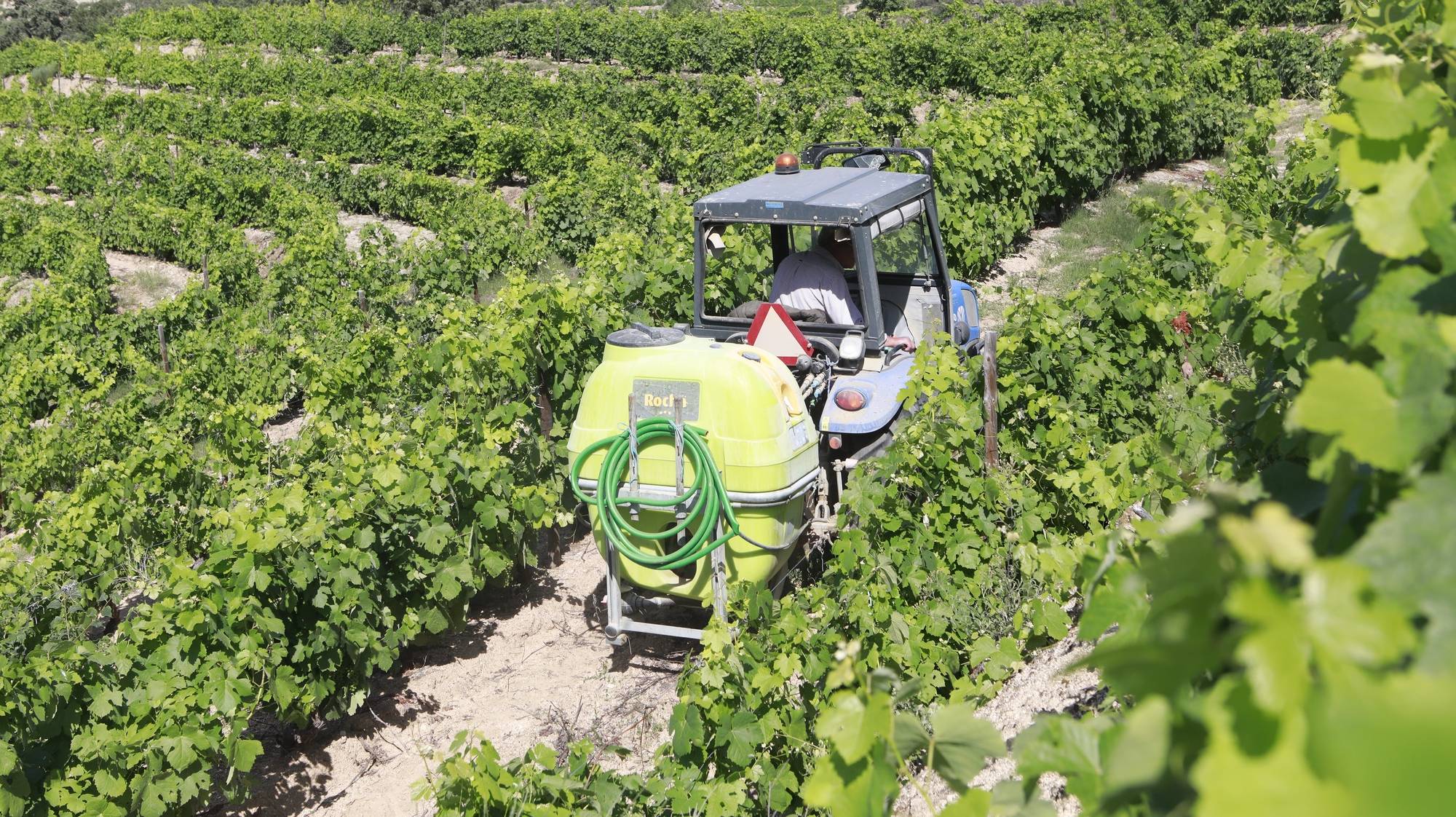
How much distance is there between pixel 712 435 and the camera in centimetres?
532

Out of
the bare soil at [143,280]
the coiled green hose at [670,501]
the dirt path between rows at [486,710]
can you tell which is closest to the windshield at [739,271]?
the dirt path between rows at [486,710]

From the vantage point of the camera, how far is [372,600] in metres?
5.93

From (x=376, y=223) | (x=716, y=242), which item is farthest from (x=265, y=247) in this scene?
(x=716, y=242)

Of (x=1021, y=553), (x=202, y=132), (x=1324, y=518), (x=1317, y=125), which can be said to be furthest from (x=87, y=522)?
(x=202, y=132)

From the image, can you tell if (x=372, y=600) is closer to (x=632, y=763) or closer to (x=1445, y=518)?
(x=632, y=763)

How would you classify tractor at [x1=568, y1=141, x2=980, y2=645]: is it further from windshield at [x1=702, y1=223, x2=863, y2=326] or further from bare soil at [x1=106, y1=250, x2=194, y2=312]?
bare soil at [x1=106, y1=250, x2=194, y2=312]

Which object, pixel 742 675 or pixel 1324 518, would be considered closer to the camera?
Result: pixel 1324 518

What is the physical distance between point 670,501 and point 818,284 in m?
1.83

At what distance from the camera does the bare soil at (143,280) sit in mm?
16312

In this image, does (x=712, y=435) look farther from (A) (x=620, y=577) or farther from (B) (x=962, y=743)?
(B) (x=962, y=743)

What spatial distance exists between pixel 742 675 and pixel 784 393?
57.1 inches

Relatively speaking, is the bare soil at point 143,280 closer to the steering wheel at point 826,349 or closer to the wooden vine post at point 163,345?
the wooden vine post at point 163,345

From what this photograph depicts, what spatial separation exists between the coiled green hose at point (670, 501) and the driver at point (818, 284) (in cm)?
140

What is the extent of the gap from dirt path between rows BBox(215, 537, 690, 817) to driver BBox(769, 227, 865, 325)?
2.02 meters
